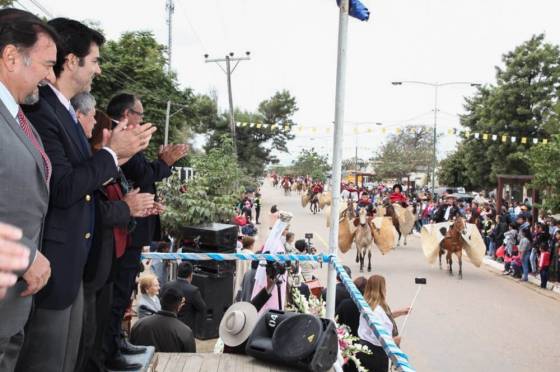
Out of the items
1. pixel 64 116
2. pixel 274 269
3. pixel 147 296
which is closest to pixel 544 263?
pixel 274 269

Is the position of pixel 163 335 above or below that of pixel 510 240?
above

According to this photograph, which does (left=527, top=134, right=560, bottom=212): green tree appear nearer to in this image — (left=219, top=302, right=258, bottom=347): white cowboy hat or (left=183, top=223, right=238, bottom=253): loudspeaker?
(left=183, top=223, right=238, bottom=253): loudspeaker

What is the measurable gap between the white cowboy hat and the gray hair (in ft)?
6.89

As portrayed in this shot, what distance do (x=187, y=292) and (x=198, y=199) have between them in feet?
9.70

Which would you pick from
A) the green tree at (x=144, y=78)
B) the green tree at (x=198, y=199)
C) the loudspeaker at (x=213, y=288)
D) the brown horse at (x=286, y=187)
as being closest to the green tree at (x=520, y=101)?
the green tree at (x=144, y=78)

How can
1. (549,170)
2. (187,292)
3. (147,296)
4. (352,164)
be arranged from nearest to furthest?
(147,296), (187,292), (549,170), (352,164)

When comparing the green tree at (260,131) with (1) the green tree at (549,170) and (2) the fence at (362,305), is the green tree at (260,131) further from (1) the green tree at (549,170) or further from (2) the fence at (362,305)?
(2) the fence at (362,305)

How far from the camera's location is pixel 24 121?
6.23 ft

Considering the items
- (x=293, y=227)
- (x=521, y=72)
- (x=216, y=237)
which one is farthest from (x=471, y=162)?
(x=216, y=237)

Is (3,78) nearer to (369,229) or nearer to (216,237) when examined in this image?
(216,237)

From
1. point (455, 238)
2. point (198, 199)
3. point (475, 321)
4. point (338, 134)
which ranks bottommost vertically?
point (475, 321)

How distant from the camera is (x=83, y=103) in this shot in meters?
2.64

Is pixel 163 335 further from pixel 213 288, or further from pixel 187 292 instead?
pixel 213 288

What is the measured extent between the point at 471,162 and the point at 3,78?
1292 inches
